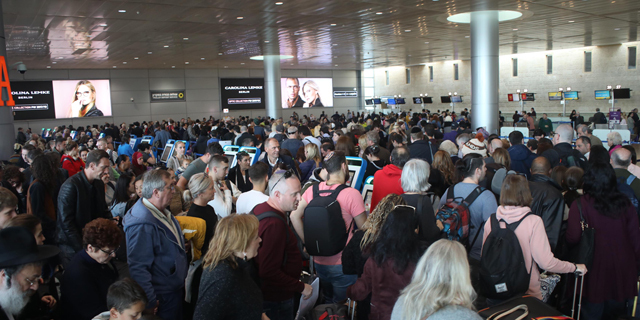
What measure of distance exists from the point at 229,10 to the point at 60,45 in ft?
28.8

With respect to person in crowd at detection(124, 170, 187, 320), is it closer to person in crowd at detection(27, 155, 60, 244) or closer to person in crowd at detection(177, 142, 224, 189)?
person in crowd at detection(27, 155, 60, 244)

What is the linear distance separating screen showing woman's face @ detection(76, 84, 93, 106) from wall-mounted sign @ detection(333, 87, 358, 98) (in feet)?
61.6

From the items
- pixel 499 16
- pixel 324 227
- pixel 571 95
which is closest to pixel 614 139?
pixel 324 227

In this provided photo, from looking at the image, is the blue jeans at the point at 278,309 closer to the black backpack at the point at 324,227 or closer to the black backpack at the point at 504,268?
the black backpack at the point at 324,227

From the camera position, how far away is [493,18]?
45.8 ft

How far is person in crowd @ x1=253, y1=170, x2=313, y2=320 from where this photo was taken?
3096 mm

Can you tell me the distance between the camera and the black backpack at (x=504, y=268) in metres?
3.28

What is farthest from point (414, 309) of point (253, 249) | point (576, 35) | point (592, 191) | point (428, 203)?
point (576, 35)

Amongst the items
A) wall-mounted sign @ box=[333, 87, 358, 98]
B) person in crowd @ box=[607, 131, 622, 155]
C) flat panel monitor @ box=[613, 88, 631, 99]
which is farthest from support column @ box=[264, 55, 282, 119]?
flat panel monitor @ box=[613, 88, 631, 99]

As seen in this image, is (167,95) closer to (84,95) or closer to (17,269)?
(84,95)

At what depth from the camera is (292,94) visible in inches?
1417

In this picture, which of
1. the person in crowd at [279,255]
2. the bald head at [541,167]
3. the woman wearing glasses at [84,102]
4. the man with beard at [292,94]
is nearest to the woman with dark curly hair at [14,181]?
the person in crowd at [279,255]

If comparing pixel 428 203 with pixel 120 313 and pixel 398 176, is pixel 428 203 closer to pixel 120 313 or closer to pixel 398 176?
pixel 398 176

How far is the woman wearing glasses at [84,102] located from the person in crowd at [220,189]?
85.3ft
